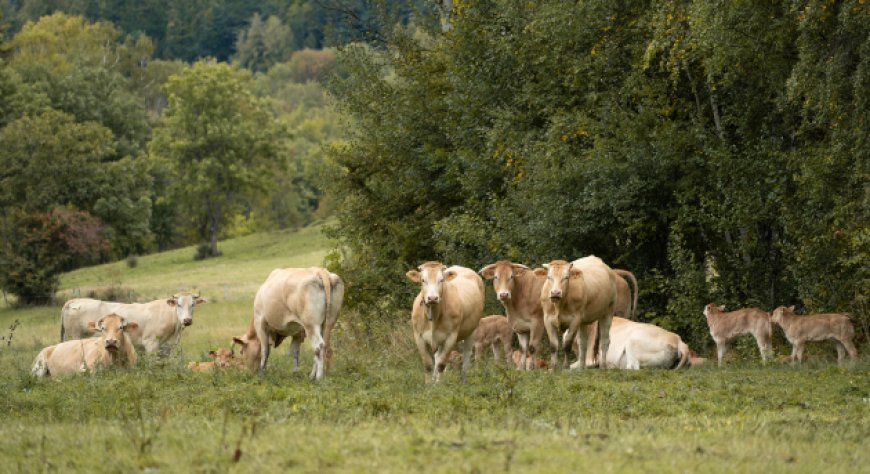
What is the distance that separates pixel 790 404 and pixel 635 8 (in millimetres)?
12006

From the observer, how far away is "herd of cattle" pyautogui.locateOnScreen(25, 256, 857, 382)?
17078 mm

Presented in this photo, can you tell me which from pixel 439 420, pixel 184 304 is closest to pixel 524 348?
pixel 184 304

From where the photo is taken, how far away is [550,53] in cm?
2616

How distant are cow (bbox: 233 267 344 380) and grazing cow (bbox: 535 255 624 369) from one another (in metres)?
3.36

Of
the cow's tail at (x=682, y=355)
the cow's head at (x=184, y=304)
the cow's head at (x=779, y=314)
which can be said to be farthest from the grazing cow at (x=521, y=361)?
the cow's head at (x=184, y=304)

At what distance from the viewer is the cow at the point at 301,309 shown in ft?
57.8

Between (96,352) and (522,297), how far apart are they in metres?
7.32

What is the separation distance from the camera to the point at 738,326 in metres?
20.8

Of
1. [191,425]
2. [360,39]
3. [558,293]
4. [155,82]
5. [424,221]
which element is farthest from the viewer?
[155,82]

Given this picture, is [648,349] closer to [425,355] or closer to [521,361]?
[521,361]

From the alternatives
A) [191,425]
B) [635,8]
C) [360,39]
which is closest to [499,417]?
[191,425]

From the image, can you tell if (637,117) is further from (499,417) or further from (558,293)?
(499,417)

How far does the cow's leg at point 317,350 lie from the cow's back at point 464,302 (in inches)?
74.2

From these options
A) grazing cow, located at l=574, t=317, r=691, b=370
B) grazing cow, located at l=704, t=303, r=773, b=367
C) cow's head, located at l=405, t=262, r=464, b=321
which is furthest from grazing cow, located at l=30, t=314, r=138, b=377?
grazing cow, located at l=704, t=303, r=773, b=367
